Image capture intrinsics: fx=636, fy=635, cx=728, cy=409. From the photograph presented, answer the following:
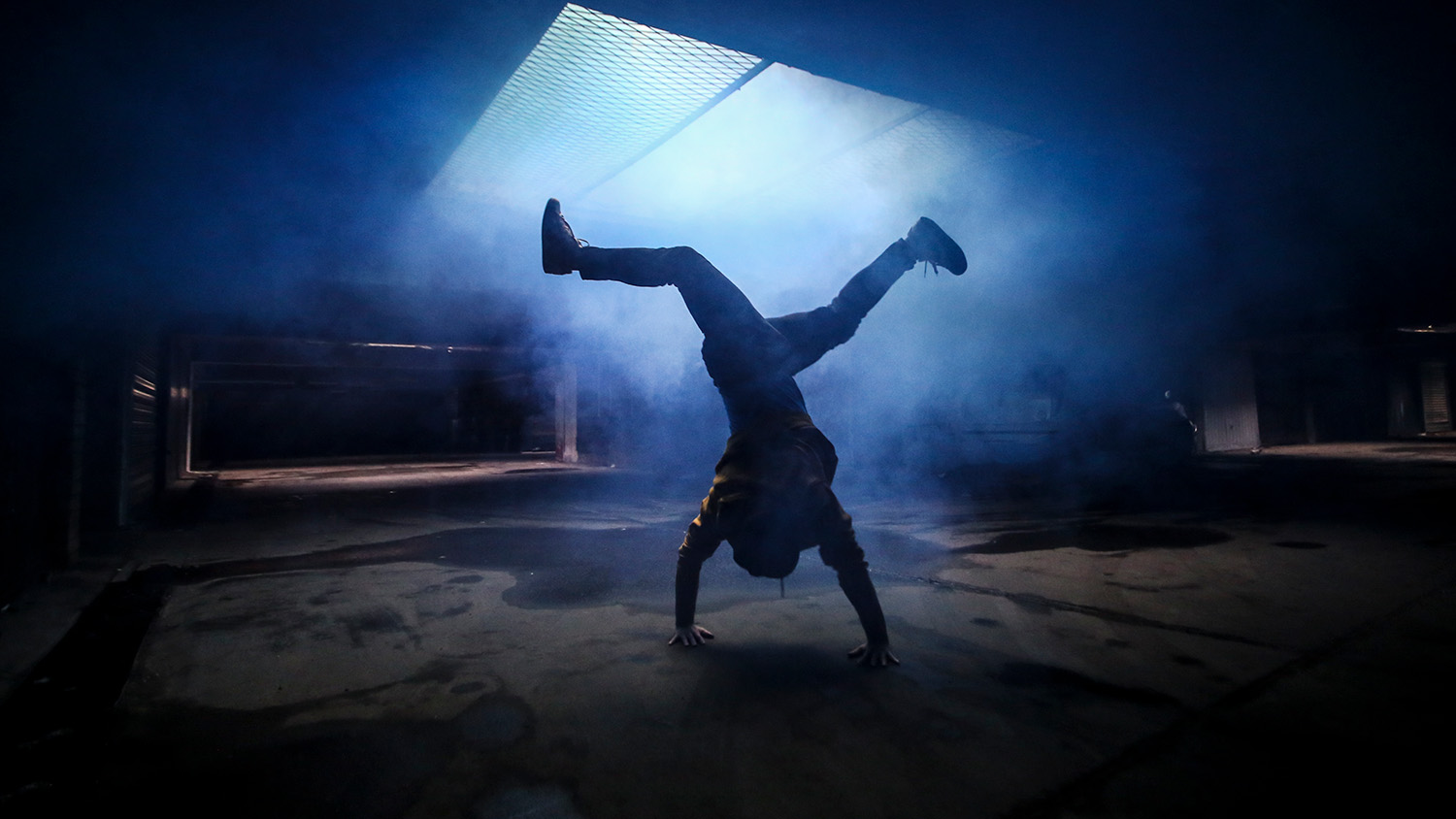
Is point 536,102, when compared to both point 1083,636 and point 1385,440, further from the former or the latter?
point 1385,440

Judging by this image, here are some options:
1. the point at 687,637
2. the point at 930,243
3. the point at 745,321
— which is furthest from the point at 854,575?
the point at 930,243

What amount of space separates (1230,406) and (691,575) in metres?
18.3

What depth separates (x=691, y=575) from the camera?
2447 mm

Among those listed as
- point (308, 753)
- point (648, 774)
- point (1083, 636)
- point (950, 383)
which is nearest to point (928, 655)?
point (1083, 636)

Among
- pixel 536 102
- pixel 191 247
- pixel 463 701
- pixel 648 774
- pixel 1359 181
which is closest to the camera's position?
pixel 648 774

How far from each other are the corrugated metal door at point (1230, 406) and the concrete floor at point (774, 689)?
13178 millimetres

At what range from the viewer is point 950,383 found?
9547mm

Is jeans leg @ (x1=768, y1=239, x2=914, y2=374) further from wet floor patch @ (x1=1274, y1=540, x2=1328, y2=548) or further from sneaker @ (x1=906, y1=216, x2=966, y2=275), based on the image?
wet floor patch @ (x1=1274, y1=540, x2=1328, y2=548)

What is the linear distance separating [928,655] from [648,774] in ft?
4.07

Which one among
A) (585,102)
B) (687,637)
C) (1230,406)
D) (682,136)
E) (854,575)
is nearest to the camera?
(854,575)

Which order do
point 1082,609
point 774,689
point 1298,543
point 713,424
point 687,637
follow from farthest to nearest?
point 713,424
point 1298,543
point 1082,609
point 687,637
point 774,689

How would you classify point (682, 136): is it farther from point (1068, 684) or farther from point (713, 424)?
point (713, 424)

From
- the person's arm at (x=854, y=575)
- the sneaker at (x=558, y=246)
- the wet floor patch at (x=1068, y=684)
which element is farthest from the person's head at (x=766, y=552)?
the sneaker at (x=558, y=246)

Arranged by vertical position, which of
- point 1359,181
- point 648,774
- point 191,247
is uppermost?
point 1359,181
